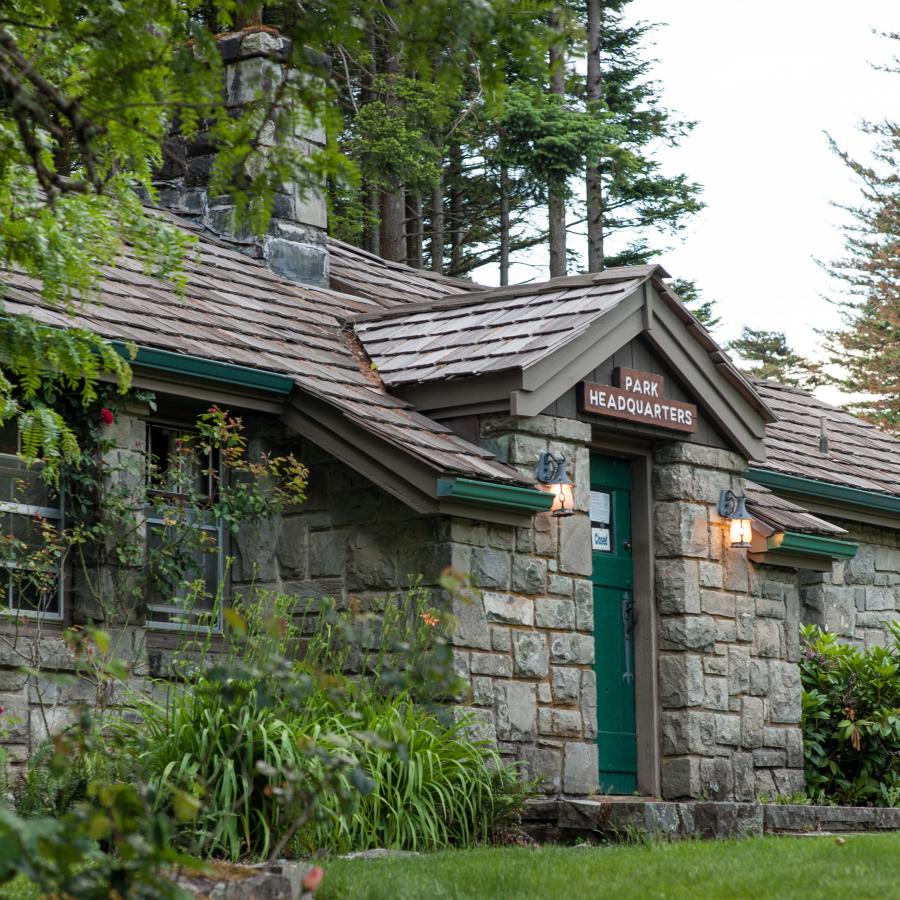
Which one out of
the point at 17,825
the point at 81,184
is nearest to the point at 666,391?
the point at 81,184

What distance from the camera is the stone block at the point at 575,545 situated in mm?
10398

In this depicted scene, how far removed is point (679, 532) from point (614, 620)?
76cm

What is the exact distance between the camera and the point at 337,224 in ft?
80.1

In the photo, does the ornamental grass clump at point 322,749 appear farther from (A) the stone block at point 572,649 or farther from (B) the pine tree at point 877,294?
(B) the pine tree at point 877,294

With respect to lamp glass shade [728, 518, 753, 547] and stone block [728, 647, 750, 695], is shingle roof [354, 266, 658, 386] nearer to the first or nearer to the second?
lamp glass shade [728, 518, 753, 547]

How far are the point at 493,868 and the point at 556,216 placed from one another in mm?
20840

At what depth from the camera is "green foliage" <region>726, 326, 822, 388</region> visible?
47.4m

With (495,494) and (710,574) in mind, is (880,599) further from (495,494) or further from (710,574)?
(495,494)

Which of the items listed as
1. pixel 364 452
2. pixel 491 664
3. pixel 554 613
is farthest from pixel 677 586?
pixel 364 452

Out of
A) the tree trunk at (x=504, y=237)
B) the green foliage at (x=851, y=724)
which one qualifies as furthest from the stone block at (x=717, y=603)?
the tree trunk at (x=504, y=237)

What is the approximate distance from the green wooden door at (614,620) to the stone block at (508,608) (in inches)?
48.9

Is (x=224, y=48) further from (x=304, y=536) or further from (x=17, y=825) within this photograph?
(x=17, y=825)

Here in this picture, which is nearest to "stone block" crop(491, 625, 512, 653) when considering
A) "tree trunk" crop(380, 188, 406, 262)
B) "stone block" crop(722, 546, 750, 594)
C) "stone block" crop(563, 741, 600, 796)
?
"stone block" crop(563, 741, 600, 796)

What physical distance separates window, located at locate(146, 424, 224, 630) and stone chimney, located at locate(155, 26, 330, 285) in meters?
3.02
